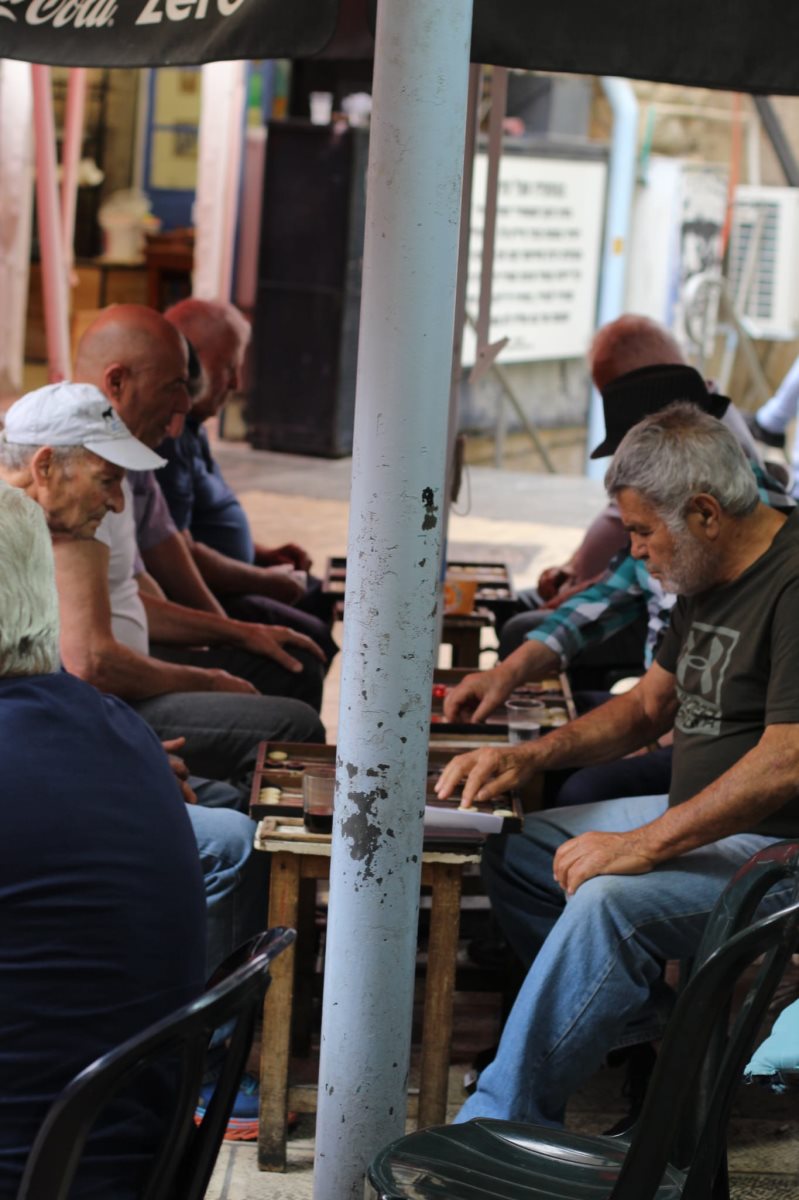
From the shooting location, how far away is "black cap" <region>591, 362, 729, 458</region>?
402 centimetres

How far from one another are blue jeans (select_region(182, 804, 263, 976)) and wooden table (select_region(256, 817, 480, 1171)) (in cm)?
29

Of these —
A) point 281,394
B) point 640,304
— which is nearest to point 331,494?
point 281,394

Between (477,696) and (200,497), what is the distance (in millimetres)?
1957

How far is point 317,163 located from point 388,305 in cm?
1042

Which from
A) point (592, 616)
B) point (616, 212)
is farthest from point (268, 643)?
point (616, 212)

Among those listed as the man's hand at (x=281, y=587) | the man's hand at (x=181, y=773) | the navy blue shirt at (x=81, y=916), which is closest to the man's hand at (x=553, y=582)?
the man's hand at (x=281, y=587)

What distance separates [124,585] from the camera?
13.1ft

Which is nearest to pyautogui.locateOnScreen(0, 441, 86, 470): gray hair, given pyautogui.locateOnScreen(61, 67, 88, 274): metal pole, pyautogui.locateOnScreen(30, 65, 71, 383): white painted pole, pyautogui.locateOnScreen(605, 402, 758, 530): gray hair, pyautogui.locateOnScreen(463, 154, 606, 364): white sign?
pyautogui.locateOnScreen(605, 402, 758, 530): gray hair

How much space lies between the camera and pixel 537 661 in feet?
12.6

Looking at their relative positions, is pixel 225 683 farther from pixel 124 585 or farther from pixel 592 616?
pixel 592 616

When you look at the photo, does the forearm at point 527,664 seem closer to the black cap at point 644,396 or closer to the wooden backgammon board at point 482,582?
the black cap at point 644,396

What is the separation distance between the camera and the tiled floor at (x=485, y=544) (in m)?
3.09

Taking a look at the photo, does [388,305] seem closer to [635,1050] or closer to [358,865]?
[358,865]

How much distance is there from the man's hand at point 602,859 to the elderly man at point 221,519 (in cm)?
237
